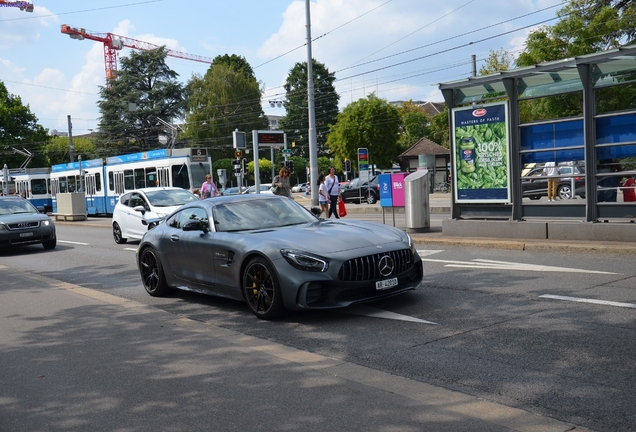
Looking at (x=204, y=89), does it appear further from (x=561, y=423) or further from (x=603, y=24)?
(x=561, y=423)

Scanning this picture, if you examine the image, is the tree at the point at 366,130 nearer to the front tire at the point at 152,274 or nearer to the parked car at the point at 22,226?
the parked car at the point at 22,226

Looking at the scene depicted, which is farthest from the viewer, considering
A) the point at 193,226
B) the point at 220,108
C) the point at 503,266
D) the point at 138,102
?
the point at 220,108

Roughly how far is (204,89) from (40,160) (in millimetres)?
23609

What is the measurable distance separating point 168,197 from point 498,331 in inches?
546

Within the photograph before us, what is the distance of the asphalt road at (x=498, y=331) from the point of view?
187 inches

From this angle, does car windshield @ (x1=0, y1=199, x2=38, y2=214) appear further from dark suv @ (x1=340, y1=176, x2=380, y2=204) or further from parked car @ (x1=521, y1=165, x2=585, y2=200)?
dark suv @ (x1=340, y1=176, x2=380, y2=204)

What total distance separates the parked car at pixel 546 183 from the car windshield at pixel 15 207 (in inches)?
528

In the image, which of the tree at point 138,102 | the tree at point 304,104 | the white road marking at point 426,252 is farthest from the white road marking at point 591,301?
the tree at point 304,104

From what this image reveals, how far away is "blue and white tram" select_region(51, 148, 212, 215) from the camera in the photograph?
35.5 m

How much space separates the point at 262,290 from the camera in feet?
25.2

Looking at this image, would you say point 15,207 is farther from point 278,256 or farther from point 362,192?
point 362,192

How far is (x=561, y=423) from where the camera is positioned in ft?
13.7

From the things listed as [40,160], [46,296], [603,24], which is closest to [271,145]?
[603,24]

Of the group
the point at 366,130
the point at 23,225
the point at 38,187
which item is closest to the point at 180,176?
the point at 23,225
